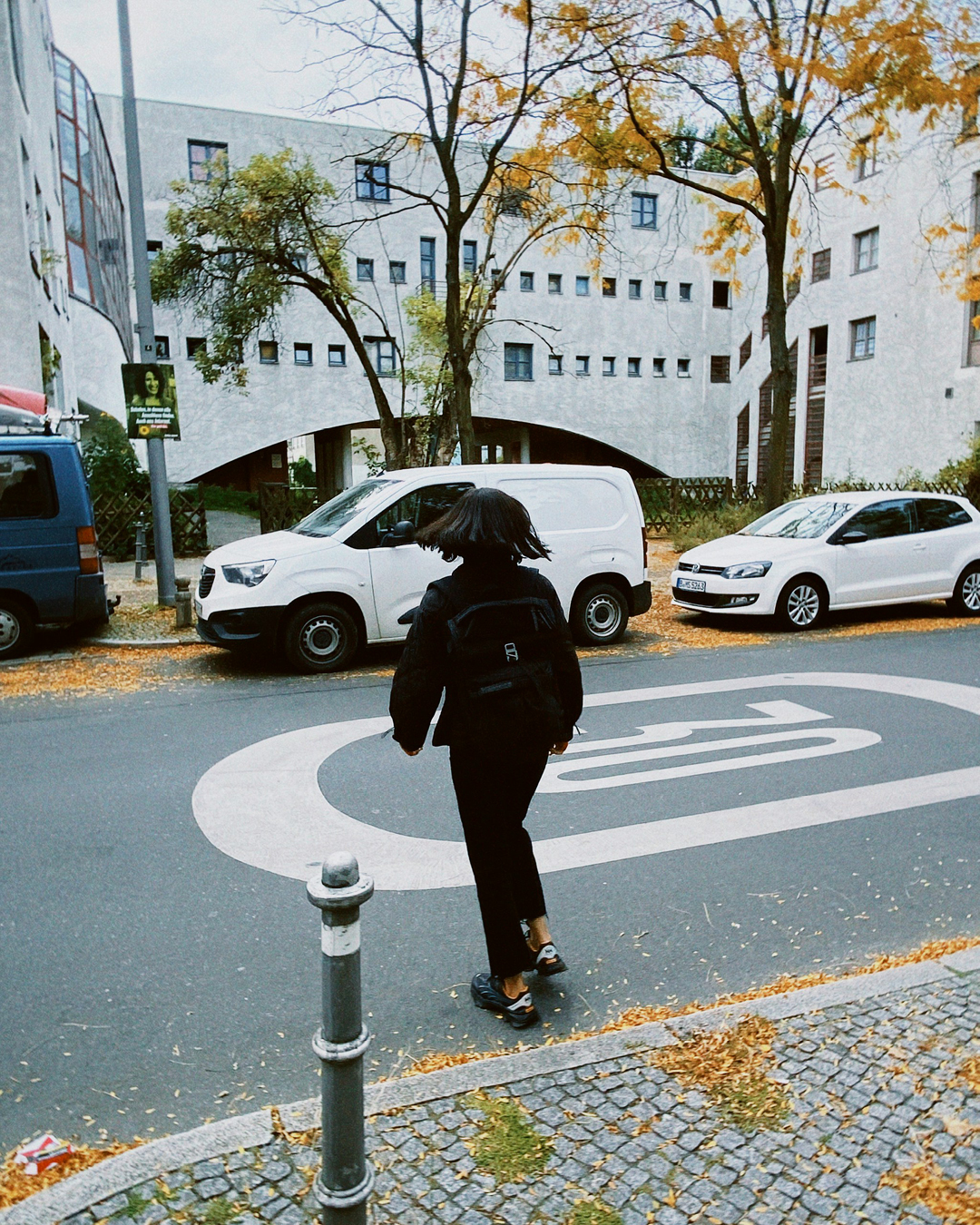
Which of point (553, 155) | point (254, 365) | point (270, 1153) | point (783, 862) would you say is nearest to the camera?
point (270, 1153)

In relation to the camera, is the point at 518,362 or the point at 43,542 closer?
the point at 43,542

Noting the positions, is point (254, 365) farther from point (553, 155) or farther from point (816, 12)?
point (816, 12)

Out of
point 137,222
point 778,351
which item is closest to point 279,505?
point 137,222

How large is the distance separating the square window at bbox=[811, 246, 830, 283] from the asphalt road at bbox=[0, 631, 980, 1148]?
1149 inches

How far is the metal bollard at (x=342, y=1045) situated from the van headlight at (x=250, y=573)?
734 cm

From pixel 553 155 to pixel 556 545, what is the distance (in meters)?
9.29

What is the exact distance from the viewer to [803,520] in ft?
40.9

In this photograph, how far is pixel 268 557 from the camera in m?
9.29

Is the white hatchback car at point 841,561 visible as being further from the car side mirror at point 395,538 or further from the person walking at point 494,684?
the person walking at point 494,684

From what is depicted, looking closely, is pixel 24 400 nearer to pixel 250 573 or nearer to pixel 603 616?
pixel 250 573

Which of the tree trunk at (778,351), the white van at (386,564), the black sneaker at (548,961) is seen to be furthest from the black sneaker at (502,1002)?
the tree trunk at (778,351)

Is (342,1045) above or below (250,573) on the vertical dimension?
below

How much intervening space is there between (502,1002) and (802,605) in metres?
9.15

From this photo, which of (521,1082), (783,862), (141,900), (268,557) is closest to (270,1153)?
(521,1082)
